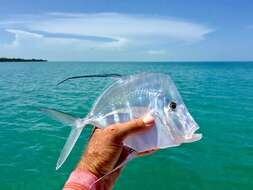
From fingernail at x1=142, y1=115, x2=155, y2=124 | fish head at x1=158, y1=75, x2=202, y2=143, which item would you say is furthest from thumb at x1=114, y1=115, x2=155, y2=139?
fish head at x1=158, y1=75, x2=202, y2=143

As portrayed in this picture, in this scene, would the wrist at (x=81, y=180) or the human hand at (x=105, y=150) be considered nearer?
the wrist at (x=81, y=180)

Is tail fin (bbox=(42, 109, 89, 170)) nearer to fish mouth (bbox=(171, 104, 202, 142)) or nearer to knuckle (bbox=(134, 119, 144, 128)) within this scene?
knuckle (bbox=(134, 119, 144, 128))

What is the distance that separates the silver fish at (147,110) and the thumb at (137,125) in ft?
0.14

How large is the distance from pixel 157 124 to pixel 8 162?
885cm

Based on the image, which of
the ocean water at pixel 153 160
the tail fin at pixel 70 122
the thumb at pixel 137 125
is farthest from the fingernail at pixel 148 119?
the ocean water at pixel 153 160

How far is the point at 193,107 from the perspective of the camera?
67.7 ft

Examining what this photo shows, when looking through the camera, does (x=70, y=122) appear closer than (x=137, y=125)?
No

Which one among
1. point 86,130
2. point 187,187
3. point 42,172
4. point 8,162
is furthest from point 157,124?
point 86,130

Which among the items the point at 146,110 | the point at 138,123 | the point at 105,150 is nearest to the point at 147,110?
the point at 146,110

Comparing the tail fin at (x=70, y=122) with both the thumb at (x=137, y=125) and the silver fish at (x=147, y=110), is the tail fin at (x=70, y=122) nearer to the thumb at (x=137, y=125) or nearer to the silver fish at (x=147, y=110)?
the silver fish at (x=147, y=110)

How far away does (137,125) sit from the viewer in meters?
2.29

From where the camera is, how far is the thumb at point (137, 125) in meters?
2.29

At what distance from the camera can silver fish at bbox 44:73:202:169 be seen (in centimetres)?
235

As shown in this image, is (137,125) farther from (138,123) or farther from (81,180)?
(81,180)
